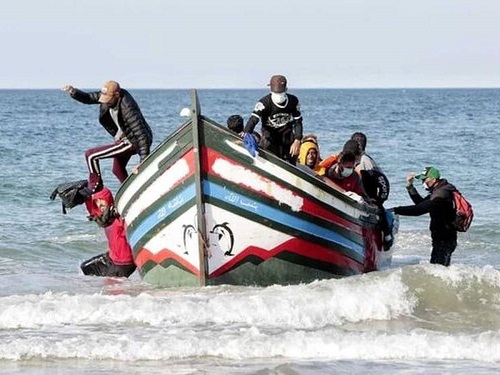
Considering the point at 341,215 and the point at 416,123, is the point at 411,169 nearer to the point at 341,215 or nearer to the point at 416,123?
the point at 341,215

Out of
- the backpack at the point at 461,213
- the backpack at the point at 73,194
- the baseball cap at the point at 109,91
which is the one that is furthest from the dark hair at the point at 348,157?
the backpack at the point at 73,194

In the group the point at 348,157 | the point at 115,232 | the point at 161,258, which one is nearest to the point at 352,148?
the point at 348,157

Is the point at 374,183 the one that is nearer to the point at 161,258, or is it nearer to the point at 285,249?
the point at 285,249

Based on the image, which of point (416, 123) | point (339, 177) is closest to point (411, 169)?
point (339, 177)

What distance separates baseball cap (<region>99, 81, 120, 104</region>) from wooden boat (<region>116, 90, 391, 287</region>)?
0.84 metres

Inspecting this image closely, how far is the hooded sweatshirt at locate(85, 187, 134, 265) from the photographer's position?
36.9ft

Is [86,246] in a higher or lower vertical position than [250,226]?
lower

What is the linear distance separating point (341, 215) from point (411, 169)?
1625 cm

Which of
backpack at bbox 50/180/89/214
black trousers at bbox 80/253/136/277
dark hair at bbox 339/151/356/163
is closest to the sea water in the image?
black trousers at bbox 80/253/136/277

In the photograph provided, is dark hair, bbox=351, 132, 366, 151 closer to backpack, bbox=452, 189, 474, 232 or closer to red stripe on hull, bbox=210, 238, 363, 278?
backpack, bbox=452, 189, 474, 232

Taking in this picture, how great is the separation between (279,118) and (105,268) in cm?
256

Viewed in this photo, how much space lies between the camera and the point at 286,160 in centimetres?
1048
